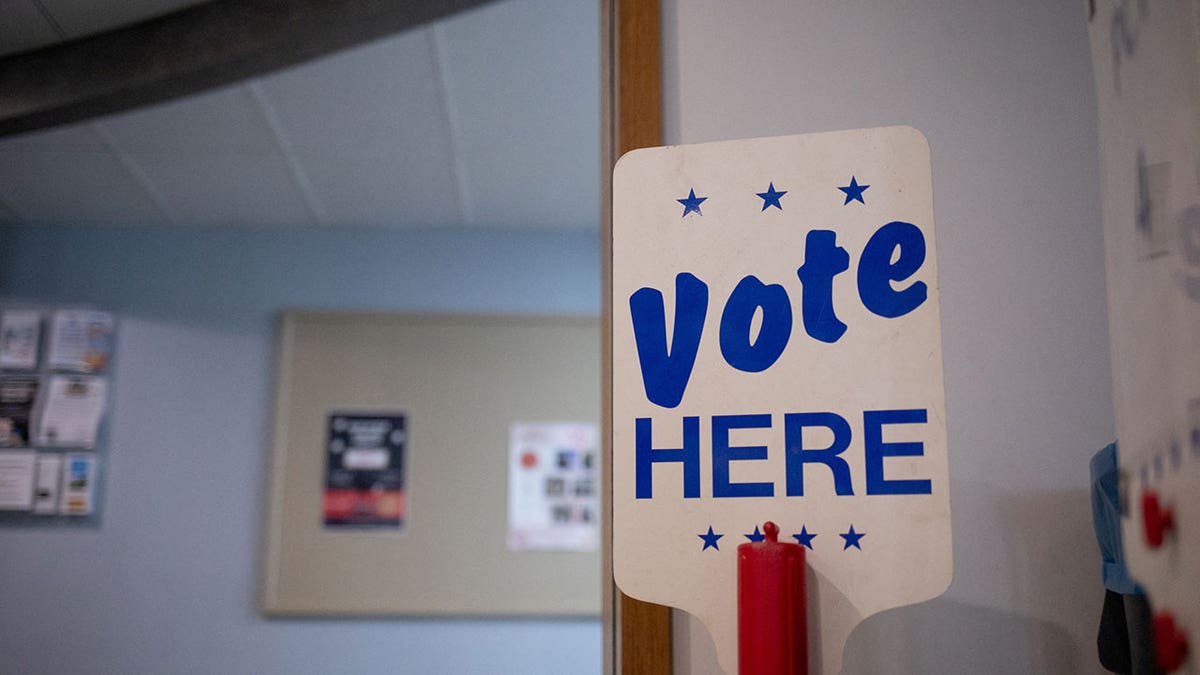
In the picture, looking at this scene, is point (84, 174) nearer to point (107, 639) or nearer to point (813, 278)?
point (107, 639)

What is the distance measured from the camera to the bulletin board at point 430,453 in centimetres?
332

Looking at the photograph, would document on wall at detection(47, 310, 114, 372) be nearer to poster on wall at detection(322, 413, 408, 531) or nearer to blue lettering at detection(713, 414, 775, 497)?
poster on wall at detection(322, 413, 408, 531)

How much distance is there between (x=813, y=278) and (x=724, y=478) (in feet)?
0.60

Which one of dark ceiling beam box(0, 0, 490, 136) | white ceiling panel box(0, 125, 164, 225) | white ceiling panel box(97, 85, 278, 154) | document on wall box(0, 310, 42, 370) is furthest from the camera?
document on wall box(0, 310, 42, 370)

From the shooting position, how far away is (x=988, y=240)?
1.19 m

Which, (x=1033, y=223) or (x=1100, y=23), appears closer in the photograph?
(x=1100, y=23)

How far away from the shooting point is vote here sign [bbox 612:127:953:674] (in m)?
0.76

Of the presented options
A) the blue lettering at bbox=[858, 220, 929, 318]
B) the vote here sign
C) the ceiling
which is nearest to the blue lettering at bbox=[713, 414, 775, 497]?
the vote here sign

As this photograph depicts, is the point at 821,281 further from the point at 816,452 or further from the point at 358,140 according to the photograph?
the point at 358,140

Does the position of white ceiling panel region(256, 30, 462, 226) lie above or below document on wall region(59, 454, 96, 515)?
above

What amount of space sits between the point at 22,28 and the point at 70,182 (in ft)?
3.14

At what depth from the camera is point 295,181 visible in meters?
3.12

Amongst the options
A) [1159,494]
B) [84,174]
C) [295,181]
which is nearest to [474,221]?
[295,181]

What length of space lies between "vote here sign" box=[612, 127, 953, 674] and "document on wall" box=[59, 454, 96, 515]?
3123 mm
